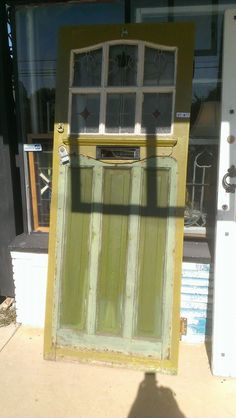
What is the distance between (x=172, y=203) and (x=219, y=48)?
3.82 feet

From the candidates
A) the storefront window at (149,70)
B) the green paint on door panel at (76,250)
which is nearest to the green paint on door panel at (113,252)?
the green paint on door panel at (76,250)

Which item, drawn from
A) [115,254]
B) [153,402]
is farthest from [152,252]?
[153,402]

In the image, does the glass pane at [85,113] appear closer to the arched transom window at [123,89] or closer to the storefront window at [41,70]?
the arched transom window at [123,89]

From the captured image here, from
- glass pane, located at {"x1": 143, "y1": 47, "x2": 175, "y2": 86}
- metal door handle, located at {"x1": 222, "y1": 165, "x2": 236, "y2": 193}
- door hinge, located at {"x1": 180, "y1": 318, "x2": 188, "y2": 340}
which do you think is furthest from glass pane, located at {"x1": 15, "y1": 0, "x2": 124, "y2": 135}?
door hinge, located at {"x1": 180, "y1": 318, "x2": 188, "y2": 340}

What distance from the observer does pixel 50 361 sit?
262 centimetres

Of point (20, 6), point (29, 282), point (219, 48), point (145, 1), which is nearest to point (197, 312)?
point (29, 282)

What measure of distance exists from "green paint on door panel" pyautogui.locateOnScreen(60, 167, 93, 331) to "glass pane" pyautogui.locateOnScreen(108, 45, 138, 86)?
2.05 feet

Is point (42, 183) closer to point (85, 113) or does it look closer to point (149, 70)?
point (85, 113)

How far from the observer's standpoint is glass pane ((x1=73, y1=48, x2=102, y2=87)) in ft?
8.27

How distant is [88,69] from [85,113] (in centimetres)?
29

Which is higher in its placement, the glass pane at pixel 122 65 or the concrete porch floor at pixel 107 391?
the glass pane at pixel 122 65

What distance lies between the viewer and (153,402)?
7.38ft

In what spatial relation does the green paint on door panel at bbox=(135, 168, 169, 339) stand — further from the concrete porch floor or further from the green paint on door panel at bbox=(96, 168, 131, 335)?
the concrete porch floor

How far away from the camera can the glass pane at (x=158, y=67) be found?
243 cm
